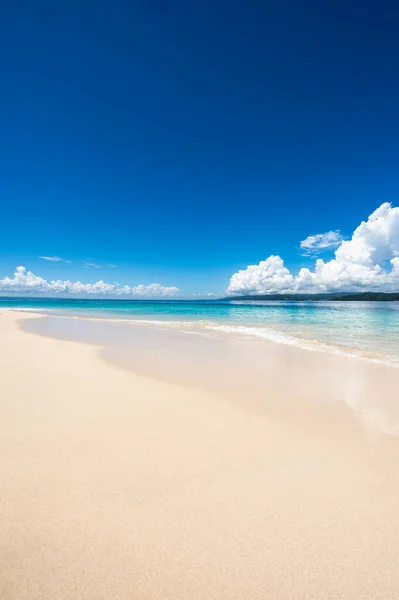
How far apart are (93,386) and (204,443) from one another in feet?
11.4

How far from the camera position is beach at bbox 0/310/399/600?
2.15m

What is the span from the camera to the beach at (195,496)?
7.04 ft

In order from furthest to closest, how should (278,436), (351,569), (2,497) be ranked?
(278,436), (2,497), (351,569)

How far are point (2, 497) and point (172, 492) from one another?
1750 millimetres

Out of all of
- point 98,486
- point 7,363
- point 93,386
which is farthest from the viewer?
point 7,363

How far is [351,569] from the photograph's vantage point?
2.24 meters

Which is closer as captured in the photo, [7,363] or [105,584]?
[105,584]

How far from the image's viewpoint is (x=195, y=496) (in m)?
2.99

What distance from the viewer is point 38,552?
232 centimetres

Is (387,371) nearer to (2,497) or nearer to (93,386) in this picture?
(93,386)

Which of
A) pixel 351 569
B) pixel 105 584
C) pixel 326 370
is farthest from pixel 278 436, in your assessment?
pixel 326 370

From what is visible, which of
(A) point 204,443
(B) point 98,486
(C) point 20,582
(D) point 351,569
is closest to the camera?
(C) point 20,582

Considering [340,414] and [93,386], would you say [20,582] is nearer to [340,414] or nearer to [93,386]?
[93,386]

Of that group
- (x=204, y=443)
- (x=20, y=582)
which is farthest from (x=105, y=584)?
(x=204, y=443)
